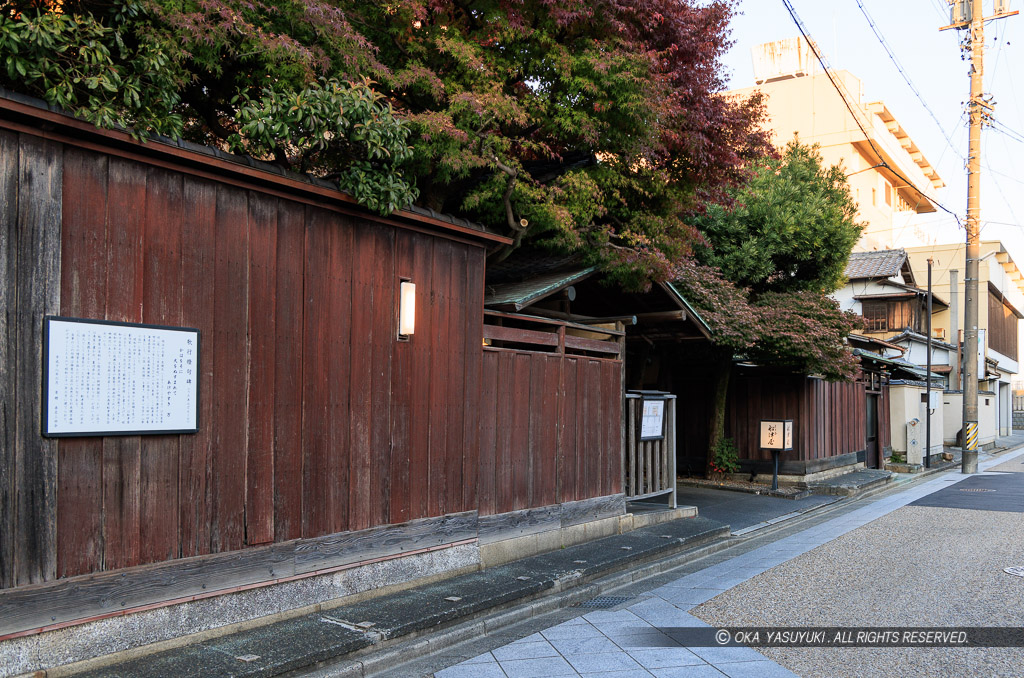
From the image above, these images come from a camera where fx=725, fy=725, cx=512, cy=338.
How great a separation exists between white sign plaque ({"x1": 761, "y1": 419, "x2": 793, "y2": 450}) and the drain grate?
415 inches

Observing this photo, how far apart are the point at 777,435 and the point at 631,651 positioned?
12723mm

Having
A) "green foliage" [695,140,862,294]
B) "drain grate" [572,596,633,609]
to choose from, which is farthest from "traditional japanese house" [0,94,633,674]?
"green foliage" [695,140,862,294]

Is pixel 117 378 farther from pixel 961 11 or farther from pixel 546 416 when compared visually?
pixel 961 11

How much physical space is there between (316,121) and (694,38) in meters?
6.32

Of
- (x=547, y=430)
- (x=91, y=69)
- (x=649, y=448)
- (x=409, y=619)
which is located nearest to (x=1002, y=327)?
(x=649, y=448)

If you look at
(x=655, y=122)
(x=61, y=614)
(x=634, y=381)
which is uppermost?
(x=655, y=122)

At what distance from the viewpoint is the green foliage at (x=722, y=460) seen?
19062 millimetres

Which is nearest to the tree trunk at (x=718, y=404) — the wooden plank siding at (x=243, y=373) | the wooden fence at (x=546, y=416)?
the wooden fence at (x=546, y=416)

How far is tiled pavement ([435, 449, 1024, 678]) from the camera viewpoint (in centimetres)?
582

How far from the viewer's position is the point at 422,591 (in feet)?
25.2

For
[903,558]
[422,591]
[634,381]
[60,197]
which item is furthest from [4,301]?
[634,381]

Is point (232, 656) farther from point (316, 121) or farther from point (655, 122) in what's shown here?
point (655, 122)

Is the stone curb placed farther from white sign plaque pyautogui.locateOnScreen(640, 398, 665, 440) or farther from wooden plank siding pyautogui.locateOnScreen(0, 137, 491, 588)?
white sign plaque pyautogui.locateOnScreen(640, 398, 665, 440)

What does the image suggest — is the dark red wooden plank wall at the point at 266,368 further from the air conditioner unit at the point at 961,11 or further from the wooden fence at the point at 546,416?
the air conditioner unit at the point at 961,11
